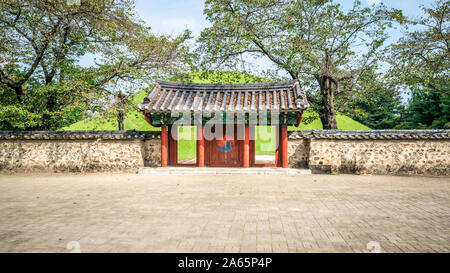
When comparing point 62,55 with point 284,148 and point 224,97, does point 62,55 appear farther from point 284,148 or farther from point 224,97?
point 284,148

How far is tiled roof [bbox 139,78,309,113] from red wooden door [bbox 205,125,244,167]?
1.39 metres

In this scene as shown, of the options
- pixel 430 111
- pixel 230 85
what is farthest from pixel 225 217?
pixel 430 111

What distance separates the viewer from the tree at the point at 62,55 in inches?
571

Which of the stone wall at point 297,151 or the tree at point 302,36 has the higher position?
the tree at point 302,36

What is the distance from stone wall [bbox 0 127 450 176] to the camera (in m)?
13.7

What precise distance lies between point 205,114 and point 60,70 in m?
8.87

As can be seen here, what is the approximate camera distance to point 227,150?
15.5 m

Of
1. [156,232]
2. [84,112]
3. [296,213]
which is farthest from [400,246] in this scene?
[84,112]

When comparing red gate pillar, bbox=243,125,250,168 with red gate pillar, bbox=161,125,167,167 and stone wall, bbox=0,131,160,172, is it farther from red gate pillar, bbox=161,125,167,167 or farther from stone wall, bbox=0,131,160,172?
stone wall, bbox=0,131,160,172

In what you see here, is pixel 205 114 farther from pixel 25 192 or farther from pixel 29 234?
pixel 29 234

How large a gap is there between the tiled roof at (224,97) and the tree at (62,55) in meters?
2.92

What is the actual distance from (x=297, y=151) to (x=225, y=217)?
9.58 meters

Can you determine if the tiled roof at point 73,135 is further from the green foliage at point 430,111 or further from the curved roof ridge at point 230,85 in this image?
the green foliage at point 430,111

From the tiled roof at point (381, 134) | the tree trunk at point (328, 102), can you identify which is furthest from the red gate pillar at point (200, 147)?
the tree trunk at point (328, 102)
